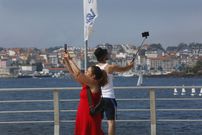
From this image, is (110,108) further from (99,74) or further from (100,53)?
(99,74)

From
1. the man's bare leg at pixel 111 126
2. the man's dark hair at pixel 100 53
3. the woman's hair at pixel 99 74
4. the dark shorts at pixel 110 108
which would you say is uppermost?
the man's dark hair at pixel 100 53

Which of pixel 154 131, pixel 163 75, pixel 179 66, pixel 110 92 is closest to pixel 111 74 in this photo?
pixel 110 92

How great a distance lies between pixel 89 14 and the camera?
11227 millimetres

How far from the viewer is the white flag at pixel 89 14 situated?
1116cm

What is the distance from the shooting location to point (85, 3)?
11.3 metres

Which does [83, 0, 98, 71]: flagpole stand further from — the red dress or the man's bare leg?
the red dress

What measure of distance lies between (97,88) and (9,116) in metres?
25.9

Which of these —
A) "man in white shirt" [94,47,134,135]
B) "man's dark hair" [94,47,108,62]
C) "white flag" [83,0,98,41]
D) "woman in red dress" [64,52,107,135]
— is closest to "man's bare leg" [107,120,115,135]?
"man in white shirt" [94,47,134,135]

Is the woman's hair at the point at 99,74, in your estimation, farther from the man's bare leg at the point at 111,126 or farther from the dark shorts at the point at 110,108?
the man's bare leg at the point at 111,126

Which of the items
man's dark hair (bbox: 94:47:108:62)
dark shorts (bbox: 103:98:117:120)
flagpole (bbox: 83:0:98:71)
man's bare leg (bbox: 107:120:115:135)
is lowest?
man's bare leg (bbox: 107:120:115:135)

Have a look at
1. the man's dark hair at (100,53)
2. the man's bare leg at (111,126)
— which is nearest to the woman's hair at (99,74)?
the man's dark hair at (100,53)

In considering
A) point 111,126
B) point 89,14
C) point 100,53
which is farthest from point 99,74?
point 89,14

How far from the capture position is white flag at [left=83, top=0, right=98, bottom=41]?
1116cm

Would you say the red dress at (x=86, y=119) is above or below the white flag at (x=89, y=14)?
below
